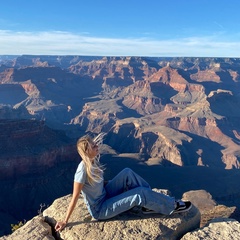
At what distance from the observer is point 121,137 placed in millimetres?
111250

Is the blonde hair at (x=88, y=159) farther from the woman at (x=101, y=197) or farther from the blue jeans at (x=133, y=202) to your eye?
the blue jeans at (x=133, y=202)

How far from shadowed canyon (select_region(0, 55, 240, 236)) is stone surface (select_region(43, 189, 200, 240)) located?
3574 centimetres

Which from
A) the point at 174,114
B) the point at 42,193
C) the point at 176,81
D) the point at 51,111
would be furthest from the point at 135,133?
the point at 176,81

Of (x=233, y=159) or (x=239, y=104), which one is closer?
(x=233, y=159)

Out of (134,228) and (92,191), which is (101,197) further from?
(134,228)

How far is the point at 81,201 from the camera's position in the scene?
10711 mm

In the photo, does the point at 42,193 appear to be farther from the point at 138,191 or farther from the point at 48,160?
the point at 138,191

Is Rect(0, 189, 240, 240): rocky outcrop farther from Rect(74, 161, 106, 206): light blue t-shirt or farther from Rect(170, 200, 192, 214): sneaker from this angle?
Rect(74, 161, 106, 206): light blue t-shirt

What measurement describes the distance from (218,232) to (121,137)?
336 ft

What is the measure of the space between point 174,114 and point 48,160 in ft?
263

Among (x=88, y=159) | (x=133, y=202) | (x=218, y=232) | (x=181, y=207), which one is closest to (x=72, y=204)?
(x=88, y=159)

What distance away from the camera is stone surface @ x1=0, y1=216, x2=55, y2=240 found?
29.6 feet

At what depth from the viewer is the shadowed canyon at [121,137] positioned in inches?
2162

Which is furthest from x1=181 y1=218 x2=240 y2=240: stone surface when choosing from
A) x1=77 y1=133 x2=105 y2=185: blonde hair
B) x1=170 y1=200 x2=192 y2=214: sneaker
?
x1=77 y1=133 x2=105 y2=185: blonde hair
